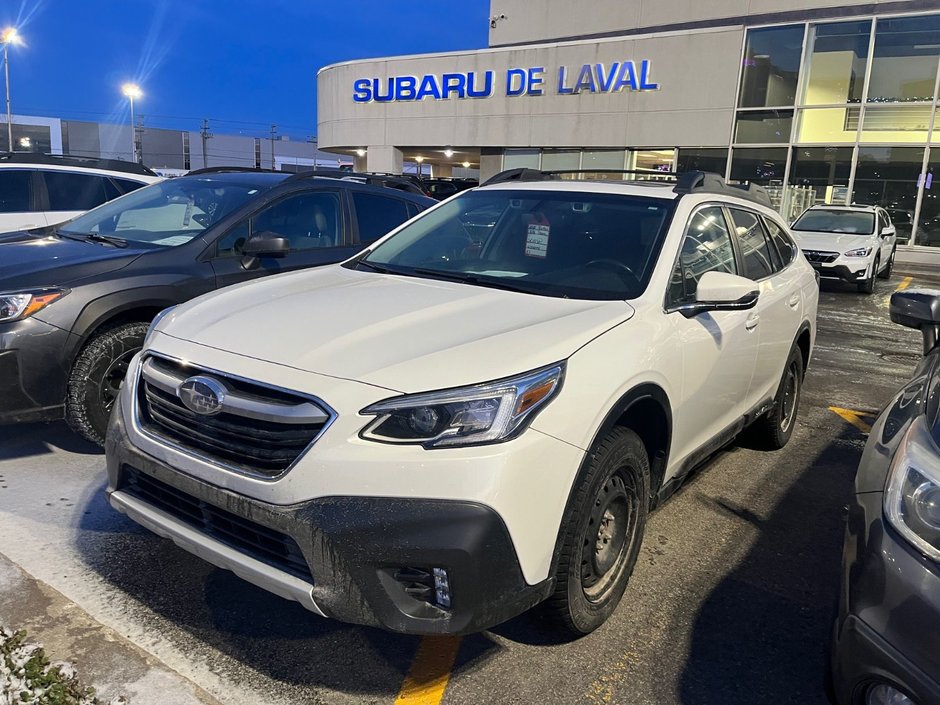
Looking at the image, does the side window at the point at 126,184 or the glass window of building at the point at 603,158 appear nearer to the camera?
the side window at the point at 126,184

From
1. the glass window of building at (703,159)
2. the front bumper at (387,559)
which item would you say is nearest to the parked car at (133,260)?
the front bumper at (387,559)

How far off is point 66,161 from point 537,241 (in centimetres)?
721

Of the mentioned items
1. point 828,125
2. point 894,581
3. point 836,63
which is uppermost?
point 836,63

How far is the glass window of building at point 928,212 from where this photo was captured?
19984 mm

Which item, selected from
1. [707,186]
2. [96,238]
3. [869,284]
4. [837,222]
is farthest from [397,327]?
[837,222]

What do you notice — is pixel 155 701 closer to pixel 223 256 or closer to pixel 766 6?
pixel 223 256

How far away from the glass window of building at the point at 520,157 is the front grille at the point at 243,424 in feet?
81.7

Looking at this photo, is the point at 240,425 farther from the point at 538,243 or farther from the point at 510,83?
the point at 510,83

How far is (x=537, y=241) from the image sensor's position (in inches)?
146

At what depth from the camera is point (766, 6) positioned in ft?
80.1

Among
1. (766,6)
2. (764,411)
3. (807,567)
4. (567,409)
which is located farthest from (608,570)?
(766,6)

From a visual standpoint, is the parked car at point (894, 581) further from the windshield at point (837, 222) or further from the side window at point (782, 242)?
the windshield at point (837, 222)

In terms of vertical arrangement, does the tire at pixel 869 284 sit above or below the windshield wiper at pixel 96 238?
below

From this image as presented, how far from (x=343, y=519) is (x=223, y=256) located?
3.11 m
